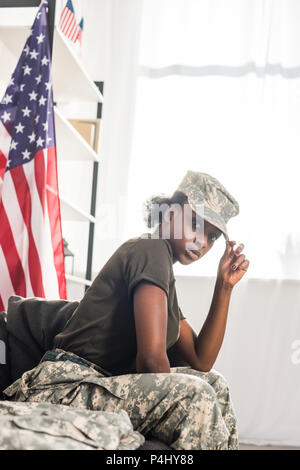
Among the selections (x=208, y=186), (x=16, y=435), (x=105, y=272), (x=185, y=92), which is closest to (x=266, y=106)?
(x=185, y=92)

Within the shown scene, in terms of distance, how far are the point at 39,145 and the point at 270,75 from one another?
6.60 ft

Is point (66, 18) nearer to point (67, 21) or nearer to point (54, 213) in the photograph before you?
point (67, 21)

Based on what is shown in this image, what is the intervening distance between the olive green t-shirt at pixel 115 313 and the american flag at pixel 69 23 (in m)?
2.12

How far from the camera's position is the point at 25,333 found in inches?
71.4

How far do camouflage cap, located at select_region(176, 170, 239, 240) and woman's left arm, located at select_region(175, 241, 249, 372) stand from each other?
148mm

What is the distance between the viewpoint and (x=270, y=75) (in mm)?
4047

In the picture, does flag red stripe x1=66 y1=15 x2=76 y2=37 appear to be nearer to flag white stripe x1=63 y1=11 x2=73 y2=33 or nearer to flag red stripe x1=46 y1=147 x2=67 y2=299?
flag white stripe x1=63 y1=11 x2=73 y2=33

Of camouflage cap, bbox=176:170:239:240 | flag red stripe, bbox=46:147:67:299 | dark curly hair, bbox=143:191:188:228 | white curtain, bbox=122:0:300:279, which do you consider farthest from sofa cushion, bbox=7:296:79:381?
white curtain, bbox=122:0:300:279

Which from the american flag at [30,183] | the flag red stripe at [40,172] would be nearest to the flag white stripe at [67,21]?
the american flag at [30,183]

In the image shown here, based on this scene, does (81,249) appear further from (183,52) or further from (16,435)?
(16,435)

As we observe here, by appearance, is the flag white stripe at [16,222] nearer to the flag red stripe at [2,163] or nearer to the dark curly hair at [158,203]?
the flag red stripe at [2,163]

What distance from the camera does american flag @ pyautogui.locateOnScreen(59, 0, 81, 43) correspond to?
130 inches

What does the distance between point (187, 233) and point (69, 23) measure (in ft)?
6.85

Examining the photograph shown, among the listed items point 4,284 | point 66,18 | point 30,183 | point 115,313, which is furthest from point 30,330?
point 66,18
